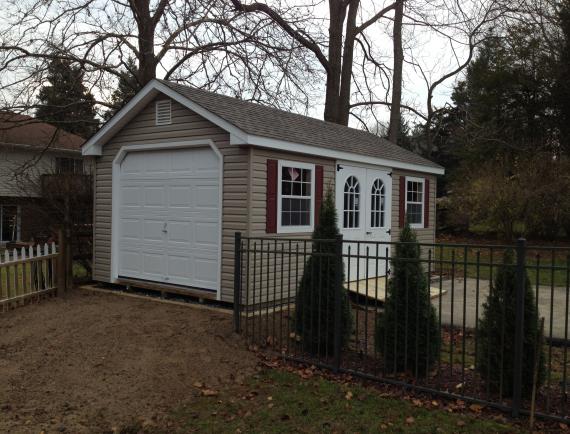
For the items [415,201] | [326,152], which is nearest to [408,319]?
[326,152]

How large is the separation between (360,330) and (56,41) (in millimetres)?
12694

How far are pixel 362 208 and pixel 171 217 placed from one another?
3.90 m

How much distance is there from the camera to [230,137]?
26.1 ft

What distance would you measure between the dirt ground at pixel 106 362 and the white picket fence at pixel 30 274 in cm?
41

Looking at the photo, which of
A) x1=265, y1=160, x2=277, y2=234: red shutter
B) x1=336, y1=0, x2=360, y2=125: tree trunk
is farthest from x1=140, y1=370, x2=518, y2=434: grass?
x1=336, y1=0, x2=360, y2=125: tree trunk

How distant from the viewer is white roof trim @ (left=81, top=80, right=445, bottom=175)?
7.89 metres

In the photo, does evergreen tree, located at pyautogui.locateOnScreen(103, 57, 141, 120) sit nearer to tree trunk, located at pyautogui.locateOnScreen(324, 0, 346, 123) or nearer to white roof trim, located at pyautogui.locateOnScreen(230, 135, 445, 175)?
tree trunk, located at pyautogui.locateOnScreen(324, 0, 346, 123)

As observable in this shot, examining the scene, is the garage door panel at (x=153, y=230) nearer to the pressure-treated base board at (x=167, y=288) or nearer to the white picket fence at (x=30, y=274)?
the pressure-treated base board at (x=167, y=288)

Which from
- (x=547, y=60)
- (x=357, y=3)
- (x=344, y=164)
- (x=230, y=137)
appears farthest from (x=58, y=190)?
(x=547, y=60)

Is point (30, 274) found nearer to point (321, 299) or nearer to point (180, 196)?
point (180, 196)

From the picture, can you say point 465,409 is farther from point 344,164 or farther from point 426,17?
point 426,17

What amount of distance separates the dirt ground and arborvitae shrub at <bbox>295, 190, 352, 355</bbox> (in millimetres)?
748

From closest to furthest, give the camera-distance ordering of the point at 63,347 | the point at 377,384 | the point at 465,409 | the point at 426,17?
1. the point at 465,409
2. the point at 377,384
3. the point at 63,347
4. the point at 426,17

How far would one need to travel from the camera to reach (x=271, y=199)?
8.31 meters
